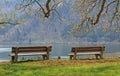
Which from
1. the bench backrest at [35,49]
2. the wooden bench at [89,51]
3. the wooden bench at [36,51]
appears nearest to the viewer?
the bench backrest at [35,49]

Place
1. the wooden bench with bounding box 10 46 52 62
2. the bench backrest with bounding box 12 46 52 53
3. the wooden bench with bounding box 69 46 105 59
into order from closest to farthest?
the bench backrest with bounding box 12 46 52 53 < the wooden bench with bounding box 10 46 52 62 < the wooden bench with bounding box 69 46 105 59

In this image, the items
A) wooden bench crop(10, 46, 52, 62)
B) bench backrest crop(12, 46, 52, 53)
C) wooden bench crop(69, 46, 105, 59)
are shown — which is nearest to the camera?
bench backrest crop(12, 46, 52, 53)

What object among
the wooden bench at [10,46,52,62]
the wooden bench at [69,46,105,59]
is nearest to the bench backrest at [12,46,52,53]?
the wooden bench at [10,46,52,62]

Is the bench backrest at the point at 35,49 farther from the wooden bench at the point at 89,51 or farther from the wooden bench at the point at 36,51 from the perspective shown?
the wooden bench at the point at 89,51

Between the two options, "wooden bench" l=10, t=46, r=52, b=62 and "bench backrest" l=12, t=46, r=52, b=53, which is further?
"wooden bench" l=10, t=46, r=52, b=62

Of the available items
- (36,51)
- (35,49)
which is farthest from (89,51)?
(35,49)

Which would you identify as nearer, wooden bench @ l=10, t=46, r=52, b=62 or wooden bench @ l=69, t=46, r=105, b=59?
wooden bench @ l=10, t=46, r=52, b=62

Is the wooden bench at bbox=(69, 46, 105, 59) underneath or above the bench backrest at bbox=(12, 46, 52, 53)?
underneath

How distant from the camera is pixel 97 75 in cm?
1884

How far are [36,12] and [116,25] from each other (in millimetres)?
10289

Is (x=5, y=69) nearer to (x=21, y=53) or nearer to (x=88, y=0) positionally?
(x=21, y=53)

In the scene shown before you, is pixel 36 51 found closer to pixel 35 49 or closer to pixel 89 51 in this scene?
pixel 35 49

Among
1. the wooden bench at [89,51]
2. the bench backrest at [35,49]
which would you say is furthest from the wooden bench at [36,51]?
the wooden bench at [89,51]

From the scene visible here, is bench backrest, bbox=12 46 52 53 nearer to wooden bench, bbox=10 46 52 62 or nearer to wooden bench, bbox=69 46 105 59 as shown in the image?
wooden bench, bbox=10 46 52 62
